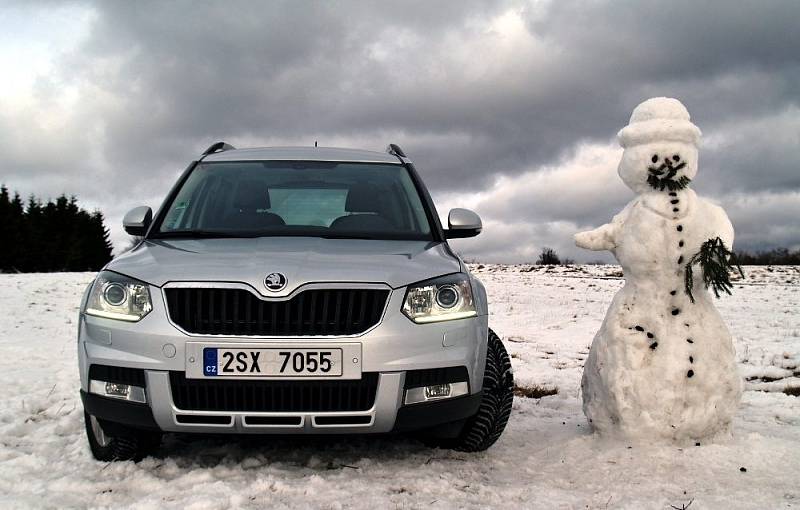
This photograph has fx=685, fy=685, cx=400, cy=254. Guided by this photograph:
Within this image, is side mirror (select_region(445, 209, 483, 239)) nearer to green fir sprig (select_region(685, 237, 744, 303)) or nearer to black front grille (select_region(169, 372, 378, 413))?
green fir sprig (select_region(685, 237, 744, 303))

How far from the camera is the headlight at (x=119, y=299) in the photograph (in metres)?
3.22

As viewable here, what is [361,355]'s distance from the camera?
10.1ft

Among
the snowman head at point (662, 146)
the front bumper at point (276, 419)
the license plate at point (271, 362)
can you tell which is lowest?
the front bumper at point (276, 419)

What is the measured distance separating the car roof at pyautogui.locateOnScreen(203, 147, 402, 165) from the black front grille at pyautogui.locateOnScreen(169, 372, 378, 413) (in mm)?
2075

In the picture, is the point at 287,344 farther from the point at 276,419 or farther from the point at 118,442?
the point at 118,442

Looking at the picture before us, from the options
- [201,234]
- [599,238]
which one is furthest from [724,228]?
[201,234]

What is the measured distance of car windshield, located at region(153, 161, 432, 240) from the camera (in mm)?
4090

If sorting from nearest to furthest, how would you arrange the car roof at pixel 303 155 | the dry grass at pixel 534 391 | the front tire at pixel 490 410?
1. the front tire at pixel 490 410
2. the car roof at pixel 303 155
3. the dry grass at pixel 534 391

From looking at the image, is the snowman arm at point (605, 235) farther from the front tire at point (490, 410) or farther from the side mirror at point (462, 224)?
the front tire at point (490, 410)

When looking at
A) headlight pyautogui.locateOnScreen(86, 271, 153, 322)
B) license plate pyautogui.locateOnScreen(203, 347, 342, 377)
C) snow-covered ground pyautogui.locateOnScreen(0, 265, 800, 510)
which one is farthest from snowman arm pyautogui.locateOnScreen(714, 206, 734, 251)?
headlight pyautogui.locateOnScreen(86, 271, 153, 322)

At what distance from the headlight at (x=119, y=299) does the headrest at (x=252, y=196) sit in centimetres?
116

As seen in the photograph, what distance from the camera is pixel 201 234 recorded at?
12.8 feet

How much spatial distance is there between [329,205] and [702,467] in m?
2.73

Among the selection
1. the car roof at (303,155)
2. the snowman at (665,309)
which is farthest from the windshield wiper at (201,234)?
the snowman at (665,309)
